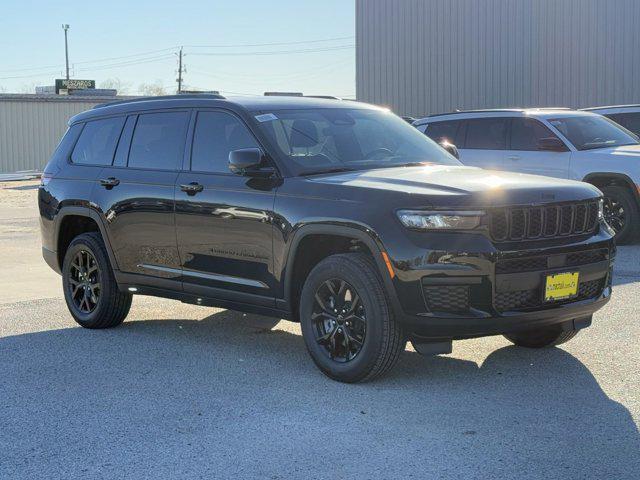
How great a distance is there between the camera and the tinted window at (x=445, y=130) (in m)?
13.9

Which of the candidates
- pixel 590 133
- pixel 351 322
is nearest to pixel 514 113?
pixel 590 133

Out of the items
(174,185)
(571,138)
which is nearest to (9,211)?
(571,138)

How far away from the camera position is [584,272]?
5.64 m

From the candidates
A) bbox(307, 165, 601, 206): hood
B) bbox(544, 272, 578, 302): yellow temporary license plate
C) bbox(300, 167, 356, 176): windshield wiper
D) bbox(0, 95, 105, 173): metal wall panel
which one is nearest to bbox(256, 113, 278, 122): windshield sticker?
bbox(300, 167, 356, 176): windshield wiper

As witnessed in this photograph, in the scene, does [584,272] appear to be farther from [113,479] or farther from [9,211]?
[9,211]

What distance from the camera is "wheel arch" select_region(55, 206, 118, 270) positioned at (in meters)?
7.51

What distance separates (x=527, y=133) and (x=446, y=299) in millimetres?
8364

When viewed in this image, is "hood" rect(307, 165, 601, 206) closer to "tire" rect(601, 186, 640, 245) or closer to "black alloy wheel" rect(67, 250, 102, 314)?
"black alloy wheel" rect(67, 250, 102, 314)

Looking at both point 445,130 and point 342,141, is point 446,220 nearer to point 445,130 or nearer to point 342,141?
point 342,141

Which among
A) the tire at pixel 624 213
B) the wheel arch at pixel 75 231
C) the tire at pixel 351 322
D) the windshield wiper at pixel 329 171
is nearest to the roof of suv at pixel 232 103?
the windshield wiper at pixel 329 171

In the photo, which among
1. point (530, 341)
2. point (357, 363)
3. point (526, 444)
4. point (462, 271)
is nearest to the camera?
point (526, 444)

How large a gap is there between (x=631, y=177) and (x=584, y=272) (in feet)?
23.0

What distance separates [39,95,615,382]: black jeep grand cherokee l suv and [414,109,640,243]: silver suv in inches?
233

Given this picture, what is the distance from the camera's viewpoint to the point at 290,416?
16.8 ft
